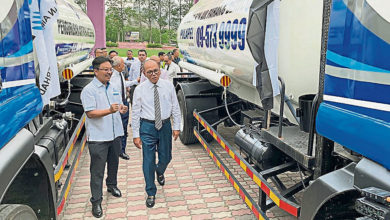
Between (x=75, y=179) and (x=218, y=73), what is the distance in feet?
8.26

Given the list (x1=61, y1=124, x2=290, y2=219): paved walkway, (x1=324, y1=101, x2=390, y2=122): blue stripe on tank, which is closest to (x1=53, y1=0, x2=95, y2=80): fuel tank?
(x1=61, y1=124, x2=290, y2=219): paved walkway

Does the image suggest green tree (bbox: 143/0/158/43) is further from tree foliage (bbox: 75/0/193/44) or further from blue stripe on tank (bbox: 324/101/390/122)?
blue stripe on tank (bbox: 324/101/390/122)

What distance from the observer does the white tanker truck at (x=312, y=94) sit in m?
1.74

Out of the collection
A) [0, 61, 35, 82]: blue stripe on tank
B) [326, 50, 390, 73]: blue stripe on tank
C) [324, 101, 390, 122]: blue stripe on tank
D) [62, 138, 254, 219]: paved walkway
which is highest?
[326, 50, 390, 73]: blue stripe on tank

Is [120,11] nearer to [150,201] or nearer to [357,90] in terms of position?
[150,201]

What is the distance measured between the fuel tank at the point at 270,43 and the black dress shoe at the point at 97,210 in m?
2.18

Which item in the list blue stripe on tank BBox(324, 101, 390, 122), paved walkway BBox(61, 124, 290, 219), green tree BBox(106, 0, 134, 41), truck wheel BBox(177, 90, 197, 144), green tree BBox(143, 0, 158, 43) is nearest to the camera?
blue stripe on tank BBox(324, 101, 390, 122)

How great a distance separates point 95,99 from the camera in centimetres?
379

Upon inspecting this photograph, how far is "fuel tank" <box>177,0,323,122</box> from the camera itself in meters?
2.96

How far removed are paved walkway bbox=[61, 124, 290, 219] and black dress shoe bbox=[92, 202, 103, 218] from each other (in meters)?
0.07

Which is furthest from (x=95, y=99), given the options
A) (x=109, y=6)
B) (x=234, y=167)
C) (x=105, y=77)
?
(x=109, y=6)

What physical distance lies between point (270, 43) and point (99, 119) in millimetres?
1961

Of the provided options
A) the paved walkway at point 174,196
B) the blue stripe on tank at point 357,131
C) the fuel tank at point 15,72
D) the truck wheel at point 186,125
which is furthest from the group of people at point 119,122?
the blue stripe on tank at point 357,131

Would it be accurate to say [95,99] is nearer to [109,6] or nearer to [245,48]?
→ [245,48]
